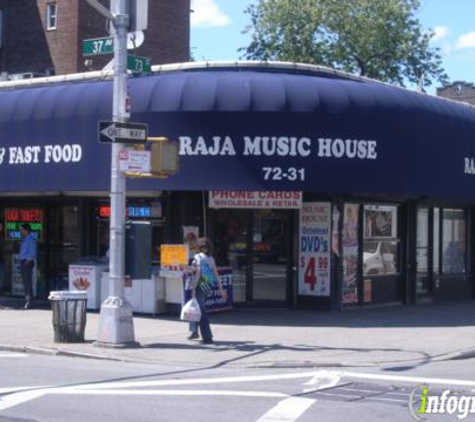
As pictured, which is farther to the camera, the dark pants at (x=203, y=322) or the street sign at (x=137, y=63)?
the dark pants at (x=203, y=322)

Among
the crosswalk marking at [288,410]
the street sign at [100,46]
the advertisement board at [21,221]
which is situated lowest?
the crosswalk marking at [288,410]

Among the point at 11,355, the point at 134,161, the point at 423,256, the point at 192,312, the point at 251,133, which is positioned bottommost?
the point at 11,355

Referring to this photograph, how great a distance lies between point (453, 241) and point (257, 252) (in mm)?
6621

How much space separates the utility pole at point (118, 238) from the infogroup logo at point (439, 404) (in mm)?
5110

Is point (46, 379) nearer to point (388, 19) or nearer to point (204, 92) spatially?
point (204, 92)

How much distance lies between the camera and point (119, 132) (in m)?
13.3

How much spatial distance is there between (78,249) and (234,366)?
8462 mm

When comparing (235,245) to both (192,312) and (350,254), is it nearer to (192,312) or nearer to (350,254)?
(350,254)

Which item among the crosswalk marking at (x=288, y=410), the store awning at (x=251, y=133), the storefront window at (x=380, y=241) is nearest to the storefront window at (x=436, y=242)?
the storefront window at (x=380, y=241)

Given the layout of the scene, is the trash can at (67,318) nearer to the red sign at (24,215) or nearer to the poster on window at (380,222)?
the red sign at (24,215)

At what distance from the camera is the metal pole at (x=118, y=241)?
527 inches

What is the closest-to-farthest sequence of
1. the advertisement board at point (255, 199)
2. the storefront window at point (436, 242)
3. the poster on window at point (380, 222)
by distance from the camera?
the advertisement board at point (255, 199) < the poster on window at point (380, 222) < the storefront window at point (436, 242)

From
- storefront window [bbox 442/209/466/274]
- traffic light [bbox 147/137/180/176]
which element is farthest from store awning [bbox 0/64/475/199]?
storefront window [bbox 442/209/466/274]

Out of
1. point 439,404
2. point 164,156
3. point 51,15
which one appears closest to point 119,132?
point 164,156
